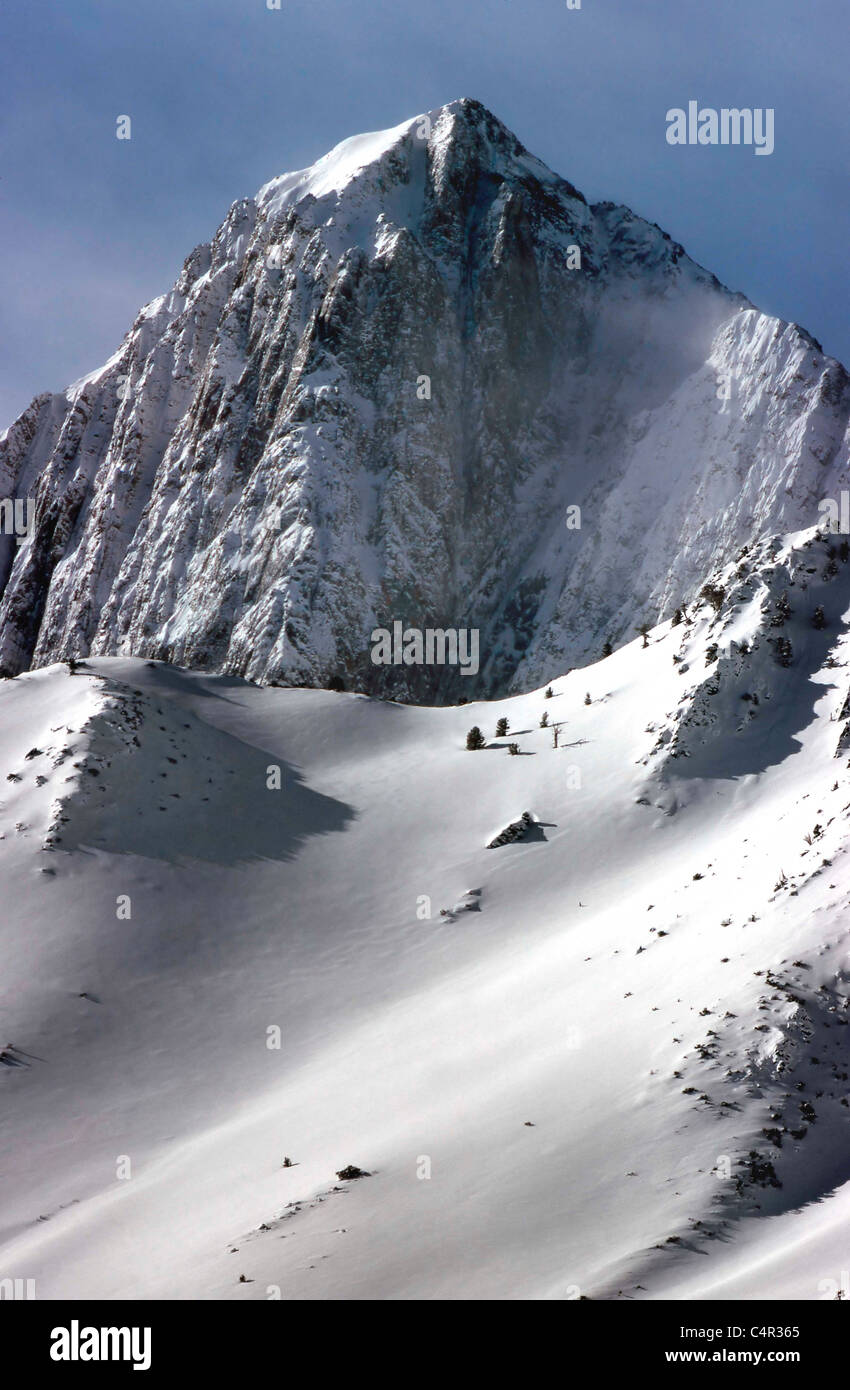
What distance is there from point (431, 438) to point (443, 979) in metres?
83.6

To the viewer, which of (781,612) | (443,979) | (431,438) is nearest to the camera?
(443,979)

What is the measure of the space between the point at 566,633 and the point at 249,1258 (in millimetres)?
78864

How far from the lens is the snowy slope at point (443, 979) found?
14641 millimetres

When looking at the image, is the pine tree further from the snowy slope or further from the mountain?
the mountain

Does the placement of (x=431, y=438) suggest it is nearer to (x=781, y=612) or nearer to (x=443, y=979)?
(x=781, y=612)

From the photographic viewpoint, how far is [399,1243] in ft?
47.7

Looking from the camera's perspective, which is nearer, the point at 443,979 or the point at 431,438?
the point at 443,979

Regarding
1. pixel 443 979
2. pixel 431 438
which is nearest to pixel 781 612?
pixel 443 979

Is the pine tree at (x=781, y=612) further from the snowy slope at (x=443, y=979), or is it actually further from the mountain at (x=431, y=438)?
the mountain at (x=431, y=438)

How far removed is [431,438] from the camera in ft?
341

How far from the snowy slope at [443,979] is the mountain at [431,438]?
49828 mm
